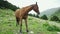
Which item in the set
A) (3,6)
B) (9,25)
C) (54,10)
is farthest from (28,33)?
(54,10)

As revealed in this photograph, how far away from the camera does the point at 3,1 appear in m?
38.7

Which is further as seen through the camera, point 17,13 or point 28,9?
point 17,13

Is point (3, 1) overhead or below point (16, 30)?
overhead

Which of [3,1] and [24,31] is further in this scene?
[3,1]

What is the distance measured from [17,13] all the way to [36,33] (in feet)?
7.39

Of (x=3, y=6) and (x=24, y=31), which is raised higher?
(x=3, y=6)

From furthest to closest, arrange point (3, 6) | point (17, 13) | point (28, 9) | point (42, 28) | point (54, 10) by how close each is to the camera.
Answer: point (54, 10) < point (3, 6) < point (42, 28) < point (17, 13) < point (28, 9)

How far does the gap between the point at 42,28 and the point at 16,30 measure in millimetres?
2979

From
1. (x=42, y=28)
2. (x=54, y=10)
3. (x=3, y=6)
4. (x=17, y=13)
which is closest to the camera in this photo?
(x=17, y=13)

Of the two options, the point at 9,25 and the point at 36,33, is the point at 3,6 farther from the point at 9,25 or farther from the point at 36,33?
the point at 36,33

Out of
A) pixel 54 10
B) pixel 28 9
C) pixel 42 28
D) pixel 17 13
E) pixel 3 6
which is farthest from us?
pixel 54 10

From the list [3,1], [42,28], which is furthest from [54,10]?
[42,28]

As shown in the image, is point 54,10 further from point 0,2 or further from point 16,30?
point 16,30

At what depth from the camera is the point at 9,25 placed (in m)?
23.1
